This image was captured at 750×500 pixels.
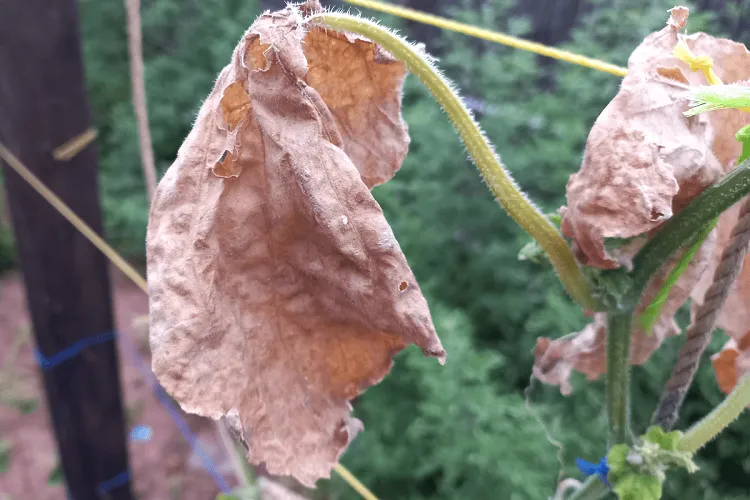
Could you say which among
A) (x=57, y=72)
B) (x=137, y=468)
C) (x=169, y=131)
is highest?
(x=57, y=72)

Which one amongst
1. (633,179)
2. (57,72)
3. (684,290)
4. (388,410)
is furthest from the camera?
(388,410)

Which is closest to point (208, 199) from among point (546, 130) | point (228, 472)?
point (546, 130)

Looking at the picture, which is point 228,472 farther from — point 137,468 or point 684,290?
point 684,290

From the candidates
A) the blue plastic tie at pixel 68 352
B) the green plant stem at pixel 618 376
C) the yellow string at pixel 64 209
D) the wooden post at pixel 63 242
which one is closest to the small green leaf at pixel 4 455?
the wooden post at pixel 63 242

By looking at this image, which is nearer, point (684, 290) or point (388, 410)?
point (684, 290)

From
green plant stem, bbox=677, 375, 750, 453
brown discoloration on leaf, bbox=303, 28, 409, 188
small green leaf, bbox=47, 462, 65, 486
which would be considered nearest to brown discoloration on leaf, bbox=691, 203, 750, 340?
green plant stem, bbox=677, 375, 750, 453
